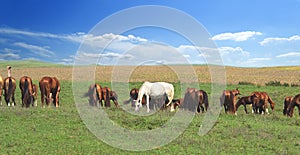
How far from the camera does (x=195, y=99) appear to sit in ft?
73.9

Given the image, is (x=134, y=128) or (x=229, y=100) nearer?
(x=134, y=128)

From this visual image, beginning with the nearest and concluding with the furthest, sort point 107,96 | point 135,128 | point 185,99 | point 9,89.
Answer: point 135,128, point 185,99, point 9,89, point 107,96

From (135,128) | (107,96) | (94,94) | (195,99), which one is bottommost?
(135,128)

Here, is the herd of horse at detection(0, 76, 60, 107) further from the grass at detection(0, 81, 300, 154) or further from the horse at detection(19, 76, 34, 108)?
the grass at detection(0, 81, 300, 154)

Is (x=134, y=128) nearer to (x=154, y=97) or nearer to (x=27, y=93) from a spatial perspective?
(x=154, y=97)

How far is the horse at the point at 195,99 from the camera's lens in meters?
22.3

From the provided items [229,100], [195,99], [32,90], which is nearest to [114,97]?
[32,90]

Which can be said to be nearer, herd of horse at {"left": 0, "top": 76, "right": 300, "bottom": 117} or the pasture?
the pasture

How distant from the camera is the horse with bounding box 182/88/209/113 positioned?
73.2 ft

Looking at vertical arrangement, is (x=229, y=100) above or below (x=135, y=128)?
above

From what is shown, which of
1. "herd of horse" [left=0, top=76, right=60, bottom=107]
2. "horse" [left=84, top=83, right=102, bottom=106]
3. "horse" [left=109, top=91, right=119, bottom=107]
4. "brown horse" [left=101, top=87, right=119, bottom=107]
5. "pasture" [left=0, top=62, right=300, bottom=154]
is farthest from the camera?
"horse" [left=109, top=91, right=119, bottom=107]

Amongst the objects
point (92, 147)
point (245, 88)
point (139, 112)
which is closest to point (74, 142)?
point (92, 147)

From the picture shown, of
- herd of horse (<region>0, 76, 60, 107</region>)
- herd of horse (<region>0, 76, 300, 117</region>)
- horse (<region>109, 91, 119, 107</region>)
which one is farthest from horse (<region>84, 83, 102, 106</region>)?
herd of horse (<region>0, 76, 60, 107</region>)

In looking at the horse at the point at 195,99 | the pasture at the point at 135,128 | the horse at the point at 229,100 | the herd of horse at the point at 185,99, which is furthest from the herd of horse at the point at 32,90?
the horse at the point at 229,100
